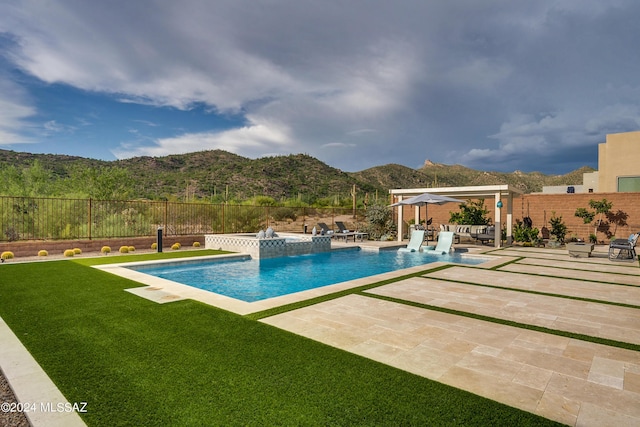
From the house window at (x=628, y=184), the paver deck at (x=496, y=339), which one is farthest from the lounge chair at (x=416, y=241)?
the house window at (x=628, y=184)

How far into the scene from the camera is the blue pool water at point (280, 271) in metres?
7.69

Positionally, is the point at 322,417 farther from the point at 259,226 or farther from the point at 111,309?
the point at 259,226

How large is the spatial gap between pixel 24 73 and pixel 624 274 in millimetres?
26247

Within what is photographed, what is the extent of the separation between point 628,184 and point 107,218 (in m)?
30.3

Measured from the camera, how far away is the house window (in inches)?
874

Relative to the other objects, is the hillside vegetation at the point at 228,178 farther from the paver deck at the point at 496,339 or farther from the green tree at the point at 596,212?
the paver deck at the point at 496,339

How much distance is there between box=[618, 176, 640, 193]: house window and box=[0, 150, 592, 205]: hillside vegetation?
11.9 meters

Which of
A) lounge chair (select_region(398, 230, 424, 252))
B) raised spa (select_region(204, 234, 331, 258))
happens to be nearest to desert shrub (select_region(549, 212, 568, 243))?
lounge chair (select_region(398, 230, 424, 252))

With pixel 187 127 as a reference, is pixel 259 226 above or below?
below

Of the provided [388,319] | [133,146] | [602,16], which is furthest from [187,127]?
[388,319]

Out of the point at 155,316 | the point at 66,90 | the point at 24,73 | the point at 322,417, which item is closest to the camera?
the point at 322,417

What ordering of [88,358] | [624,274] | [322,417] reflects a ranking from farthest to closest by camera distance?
[624,274], [88,358], [322,417]

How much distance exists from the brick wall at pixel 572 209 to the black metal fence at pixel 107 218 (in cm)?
1462

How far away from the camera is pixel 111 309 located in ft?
15.5
